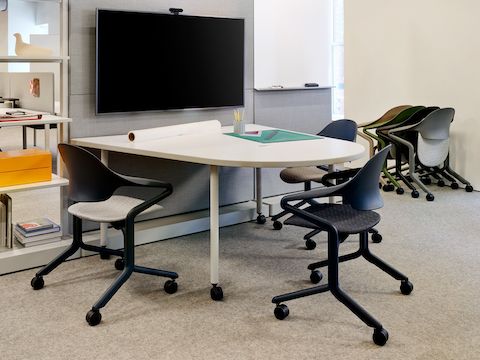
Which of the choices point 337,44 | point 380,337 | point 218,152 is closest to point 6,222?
point 218,152

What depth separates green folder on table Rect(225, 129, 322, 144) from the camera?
367 cm

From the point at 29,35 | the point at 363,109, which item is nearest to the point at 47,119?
the point at 29,35

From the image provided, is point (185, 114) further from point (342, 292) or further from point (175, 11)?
point (342, 292)

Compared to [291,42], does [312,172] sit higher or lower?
lower

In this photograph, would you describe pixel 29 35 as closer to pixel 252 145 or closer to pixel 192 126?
pixel 192 126

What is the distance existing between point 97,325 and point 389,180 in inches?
147

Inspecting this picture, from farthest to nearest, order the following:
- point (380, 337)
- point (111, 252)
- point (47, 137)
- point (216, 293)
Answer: point (47, 137) → point (111, 252) → point (216, 293) → point (380, 337)

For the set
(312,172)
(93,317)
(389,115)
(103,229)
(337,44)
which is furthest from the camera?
(337,44)

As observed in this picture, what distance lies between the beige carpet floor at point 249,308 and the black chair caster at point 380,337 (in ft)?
0.11

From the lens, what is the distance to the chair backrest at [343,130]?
417cm

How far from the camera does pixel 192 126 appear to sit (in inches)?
152

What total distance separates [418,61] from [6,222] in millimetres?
4272

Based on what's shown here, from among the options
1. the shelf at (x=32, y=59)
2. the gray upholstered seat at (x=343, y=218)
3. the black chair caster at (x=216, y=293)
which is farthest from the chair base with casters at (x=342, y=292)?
the shelf at (x=32, y=59)

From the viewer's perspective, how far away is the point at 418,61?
6.15 m
